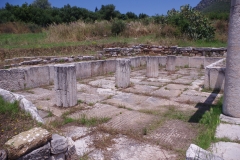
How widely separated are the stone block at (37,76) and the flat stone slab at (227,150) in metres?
5.78

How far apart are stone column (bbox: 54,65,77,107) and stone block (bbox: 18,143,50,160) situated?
2798mm

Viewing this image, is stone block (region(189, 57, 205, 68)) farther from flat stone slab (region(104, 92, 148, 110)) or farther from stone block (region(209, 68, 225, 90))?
flat stone slab (region(104, 92, 148, 110))

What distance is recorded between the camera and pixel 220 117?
184 inches

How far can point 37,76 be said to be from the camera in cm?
754

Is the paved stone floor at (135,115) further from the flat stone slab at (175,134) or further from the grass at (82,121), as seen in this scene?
the grass at (82,121)

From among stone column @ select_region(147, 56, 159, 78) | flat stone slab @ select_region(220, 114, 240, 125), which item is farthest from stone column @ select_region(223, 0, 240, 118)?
stone column @ select_region(147, 56, 159, 78)

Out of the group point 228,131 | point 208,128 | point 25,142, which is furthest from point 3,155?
point 228,131

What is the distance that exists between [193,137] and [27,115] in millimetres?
2773

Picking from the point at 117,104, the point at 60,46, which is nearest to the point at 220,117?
the point at 117,104

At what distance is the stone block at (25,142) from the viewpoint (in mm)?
2511

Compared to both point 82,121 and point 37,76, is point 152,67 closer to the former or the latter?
point 37,76

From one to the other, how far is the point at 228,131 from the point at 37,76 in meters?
5.85

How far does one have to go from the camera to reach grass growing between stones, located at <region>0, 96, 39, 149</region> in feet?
9.75

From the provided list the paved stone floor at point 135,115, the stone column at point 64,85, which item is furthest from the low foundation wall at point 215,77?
the stone column at point 64,85
